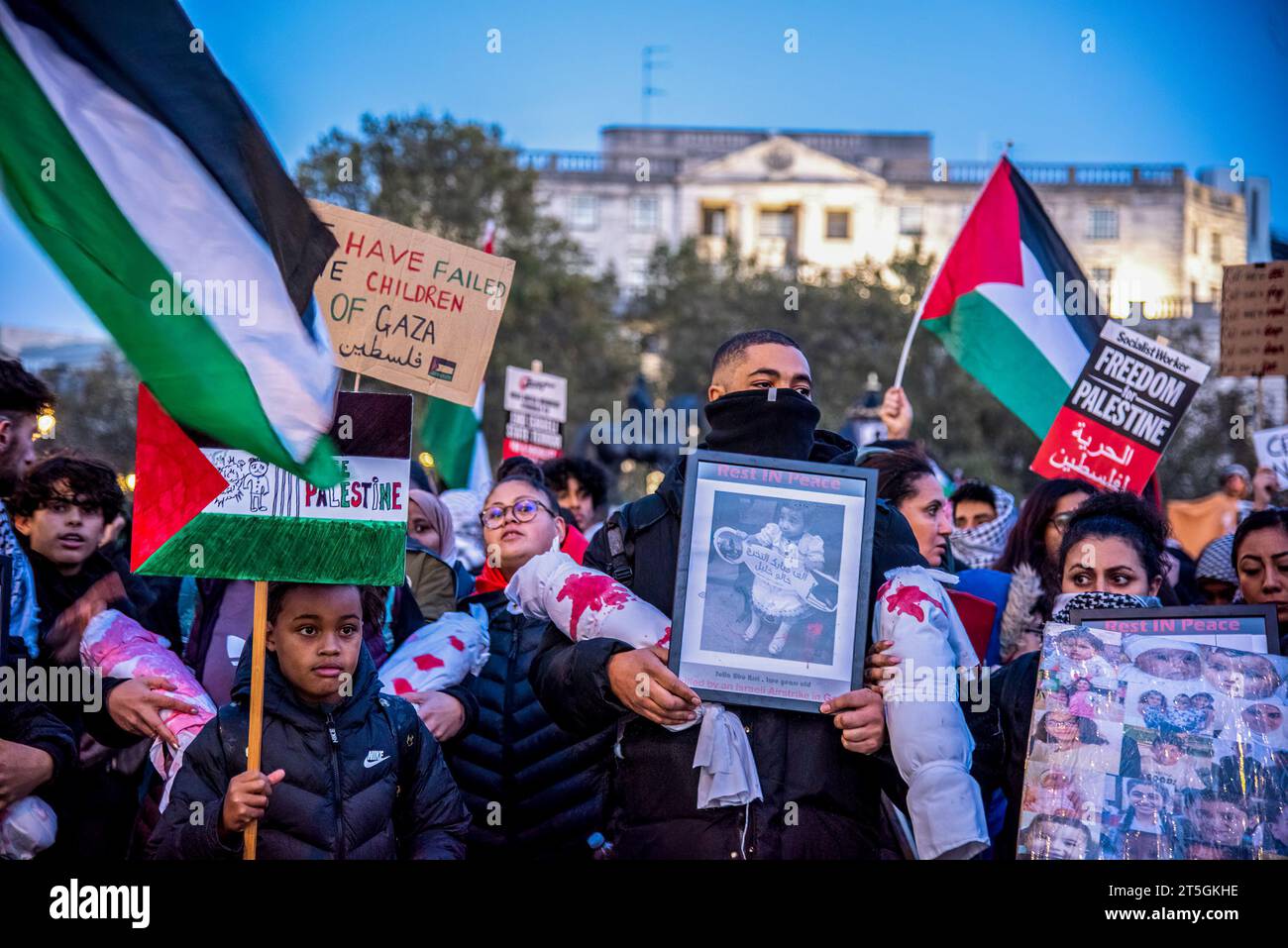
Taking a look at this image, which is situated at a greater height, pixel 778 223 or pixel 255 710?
pixel 778 223

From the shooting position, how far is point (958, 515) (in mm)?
7430

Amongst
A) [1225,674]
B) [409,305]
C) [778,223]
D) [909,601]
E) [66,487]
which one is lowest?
[1225,674]

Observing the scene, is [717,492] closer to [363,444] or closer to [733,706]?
[733,706]

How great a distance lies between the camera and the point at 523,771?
16.5 feet

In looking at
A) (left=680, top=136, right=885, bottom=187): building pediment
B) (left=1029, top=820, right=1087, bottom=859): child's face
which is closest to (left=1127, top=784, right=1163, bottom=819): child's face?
(left=1029, top=820, right=1087, bottom=859): child's face

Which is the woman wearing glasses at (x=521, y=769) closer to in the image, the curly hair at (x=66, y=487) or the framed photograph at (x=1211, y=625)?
the curly hair at (x=66, y=487)

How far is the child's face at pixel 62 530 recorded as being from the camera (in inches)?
206

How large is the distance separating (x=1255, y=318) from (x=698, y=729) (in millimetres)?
5191

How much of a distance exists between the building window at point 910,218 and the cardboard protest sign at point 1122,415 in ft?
273

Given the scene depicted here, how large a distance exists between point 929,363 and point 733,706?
44208 millimetres

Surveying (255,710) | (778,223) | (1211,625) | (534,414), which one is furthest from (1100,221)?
(255,710)

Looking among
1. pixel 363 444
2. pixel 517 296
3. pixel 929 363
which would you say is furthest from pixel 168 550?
pixel 929 363

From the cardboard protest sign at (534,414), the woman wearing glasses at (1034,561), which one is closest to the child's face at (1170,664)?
the woman wearing glasses at (1034,561)

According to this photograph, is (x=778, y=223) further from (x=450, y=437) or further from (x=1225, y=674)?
(x=1225, y=674)
